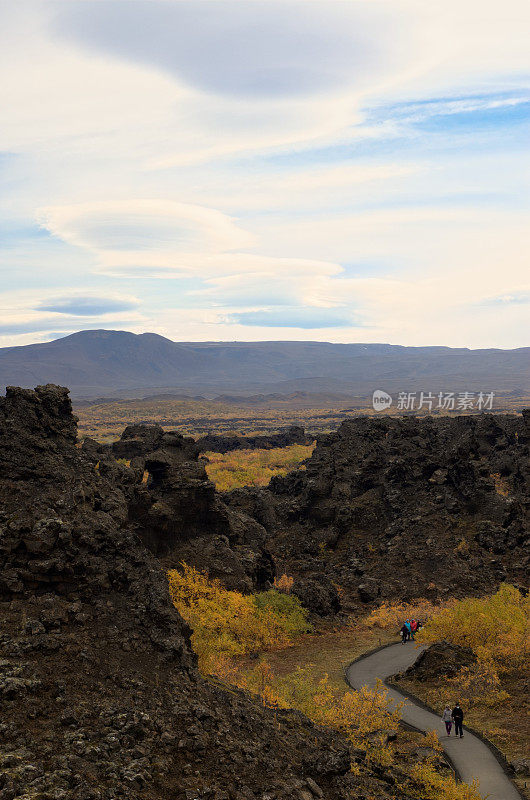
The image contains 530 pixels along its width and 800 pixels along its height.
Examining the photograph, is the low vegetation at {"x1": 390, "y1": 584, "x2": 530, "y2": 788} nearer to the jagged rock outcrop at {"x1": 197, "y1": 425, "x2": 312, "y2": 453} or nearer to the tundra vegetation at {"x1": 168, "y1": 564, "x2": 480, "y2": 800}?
the tundra vegetation at {"x1": 168, "y1": 564, "x2": 480, "y2": 800}

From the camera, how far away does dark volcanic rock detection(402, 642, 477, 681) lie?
29.8 meters

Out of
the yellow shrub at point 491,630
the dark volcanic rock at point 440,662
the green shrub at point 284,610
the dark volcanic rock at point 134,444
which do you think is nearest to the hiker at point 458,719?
the yellow shrub at point 491,630

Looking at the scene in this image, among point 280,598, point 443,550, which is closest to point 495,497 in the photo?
point 443,550

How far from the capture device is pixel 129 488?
36000 millimetres

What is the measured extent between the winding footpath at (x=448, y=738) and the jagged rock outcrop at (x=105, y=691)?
5.04 meters

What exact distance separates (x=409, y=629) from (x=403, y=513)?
16.2 m

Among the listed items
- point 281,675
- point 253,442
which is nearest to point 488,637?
point 281,675

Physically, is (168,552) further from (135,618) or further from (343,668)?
(135,618)

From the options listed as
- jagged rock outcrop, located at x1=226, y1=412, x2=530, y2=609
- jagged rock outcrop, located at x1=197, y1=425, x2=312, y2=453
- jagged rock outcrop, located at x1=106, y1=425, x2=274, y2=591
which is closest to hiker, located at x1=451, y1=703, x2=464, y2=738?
jagged rock outcrop, located at x1=106, y1=425, x2=274, y2=591

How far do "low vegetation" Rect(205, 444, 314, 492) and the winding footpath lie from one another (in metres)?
43.8

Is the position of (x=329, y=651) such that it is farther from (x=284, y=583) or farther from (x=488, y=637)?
(x=284, y=583)

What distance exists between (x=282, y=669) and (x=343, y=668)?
10.0 feet

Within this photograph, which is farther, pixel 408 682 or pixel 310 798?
pixel 408 682

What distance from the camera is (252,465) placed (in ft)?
323
